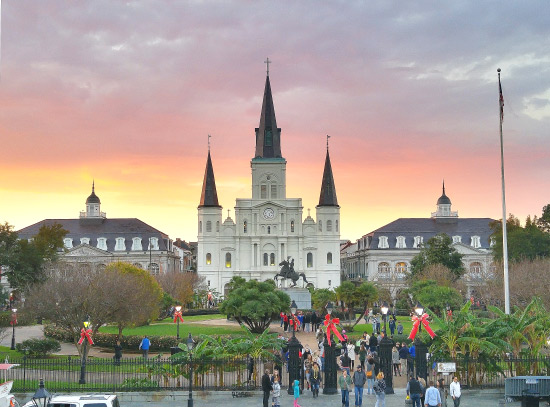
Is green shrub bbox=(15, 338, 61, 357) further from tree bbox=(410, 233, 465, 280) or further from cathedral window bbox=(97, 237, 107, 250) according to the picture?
cathedral window bbox=(97, 237, 107, 250)

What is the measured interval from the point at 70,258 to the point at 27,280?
48.0 m

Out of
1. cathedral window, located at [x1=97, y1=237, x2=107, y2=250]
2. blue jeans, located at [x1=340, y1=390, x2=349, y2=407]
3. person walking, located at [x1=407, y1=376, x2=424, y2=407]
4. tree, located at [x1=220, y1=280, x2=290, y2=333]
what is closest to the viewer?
person walking, located at [x1=407, y1=376, x2=424, y2=407]

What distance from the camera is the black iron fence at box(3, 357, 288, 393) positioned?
25359 mm

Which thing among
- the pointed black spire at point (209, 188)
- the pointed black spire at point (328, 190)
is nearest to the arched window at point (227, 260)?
the pointed black spire at point (209, 188)

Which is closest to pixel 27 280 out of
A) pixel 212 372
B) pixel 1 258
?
pixel 1 258

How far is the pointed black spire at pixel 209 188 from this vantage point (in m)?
108

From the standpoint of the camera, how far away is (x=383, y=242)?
113375 mm

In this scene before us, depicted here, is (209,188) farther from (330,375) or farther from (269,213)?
(330,375)

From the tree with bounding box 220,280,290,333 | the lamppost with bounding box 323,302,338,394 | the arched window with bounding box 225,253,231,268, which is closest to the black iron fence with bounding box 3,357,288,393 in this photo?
the lamppost with bounding box 323,302,338,394

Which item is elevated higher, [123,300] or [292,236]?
[292,236]

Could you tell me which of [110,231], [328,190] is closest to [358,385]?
[328,190]

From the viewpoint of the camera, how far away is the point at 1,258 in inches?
2288

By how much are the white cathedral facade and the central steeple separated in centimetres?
229

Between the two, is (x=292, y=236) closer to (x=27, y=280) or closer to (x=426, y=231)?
(x=426, y=231)
